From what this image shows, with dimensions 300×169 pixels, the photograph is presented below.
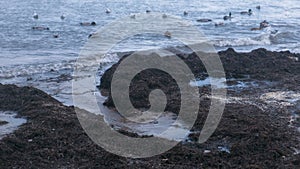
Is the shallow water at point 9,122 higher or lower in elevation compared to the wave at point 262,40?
higher

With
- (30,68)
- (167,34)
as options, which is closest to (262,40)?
(167,34)

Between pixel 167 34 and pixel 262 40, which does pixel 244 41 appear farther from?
pixel 167 34

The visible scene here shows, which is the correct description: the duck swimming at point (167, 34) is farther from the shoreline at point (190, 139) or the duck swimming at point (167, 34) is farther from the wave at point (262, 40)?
the shoreline at point (190, 139)

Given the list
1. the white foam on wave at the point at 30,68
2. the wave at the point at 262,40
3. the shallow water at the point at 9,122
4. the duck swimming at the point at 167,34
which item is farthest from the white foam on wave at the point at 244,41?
the shallow water at the point at 9,122

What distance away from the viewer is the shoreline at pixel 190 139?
1001cm

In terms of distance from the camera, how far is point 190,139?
11.5m

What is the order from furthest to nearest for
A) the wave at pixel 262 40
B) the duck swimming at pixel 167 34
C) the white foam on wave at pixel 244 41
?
the duck swimming at pixel 167 34 < the wave at pixel 262 40 < the white foam on wave at pixel 244 41

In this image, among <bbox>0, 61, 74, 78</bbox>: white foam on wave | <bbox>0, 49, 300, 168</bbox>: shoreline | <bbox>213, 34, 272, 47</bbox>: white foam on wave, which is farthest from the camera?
<bbox>213, 34, 272, 47</bbox>: white foam on wave

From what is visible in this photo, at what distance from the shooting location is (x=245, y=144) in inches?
426

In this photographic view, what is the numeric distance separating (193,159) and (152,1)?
4335 centimetres

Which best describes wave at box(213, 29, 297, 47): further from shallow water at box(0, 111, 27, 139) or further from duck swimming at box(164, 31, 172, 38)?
shallow water at box(0, 111, 27, 139)

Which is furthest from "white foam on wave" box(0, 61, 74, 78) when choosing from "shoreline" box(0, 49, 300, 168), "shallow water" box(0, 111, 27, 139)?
"shallow water" box(0, 111, 27, 139)

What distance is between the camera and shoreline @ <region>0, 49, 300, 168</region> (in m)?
10.0

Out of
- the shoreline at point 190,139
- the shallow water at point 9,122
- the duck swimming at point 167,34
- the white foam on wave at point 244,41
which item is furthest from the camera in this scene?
the duck swimming at point 167,34
